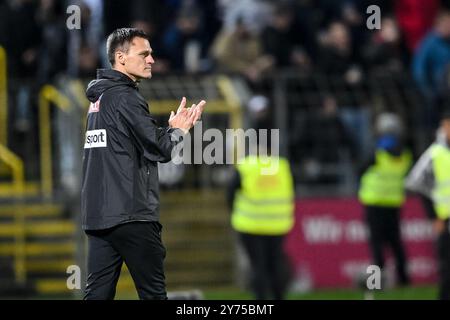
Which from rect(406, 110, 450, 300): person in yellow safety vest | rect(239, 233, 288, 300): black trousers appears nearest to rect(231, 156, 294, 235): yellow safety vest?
rect(239, 233, 288, 300): black trousers

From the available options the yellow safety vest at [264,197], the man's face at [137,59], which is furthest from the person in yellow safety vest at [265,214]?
the man's face at [137,59]

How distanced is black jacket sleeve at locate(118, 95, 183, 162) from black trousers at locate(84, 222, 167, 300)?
50cm

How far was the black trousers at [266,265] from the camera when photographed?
16453mm

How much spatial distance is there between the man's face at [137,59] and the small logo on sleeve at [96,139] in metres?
0.48

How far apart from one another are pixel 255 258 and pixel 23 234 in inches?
145

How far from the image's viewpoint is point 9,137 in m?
18.9

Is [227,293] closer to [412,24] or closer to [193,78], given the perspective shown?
[193,78]

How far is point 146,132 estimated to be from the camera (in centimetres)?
952

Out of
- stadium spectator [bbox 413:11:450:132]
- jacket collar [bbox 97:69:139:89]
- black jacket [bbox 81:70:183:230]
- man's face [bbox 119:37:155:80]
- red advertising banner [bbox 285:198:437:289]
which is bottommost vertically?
red advertising banner [bbox 285:198:437:289]

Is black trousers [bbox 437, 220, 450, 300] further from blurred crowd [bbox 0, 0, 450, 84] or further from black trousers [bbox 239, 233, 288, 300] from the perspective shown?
blurred crowd [bbox 0, 0, 450, 84]

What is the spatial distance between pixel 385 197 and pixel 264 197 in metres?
2.79

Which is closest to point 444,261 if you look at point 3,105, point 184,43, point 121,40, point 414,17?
point 121,40

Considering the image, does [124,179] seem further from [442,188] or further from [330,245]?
[330,245]

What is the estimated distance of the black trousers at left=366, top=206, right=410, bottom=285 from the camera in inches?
733
